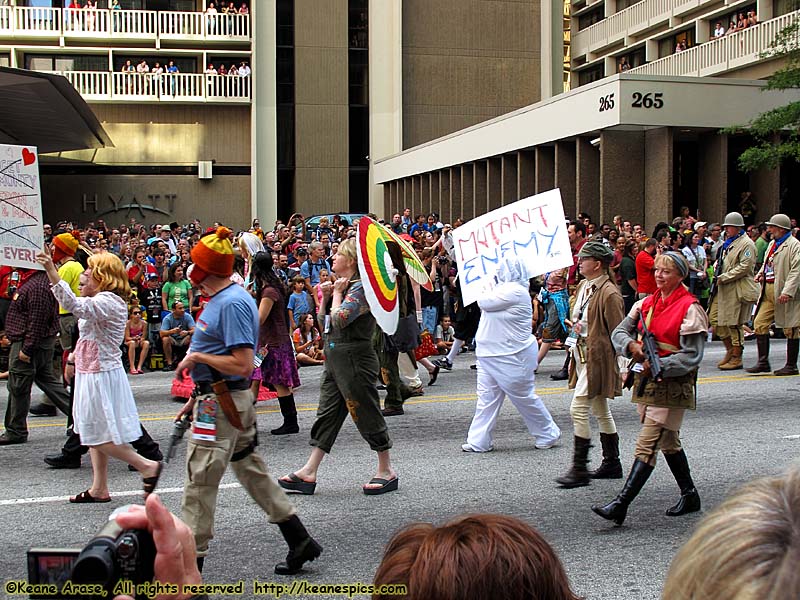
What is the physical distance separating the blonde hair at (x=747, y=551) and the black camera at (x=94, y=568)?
1.05m

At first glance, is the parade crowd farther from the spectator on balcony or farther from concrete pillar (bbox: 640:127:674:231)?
the spectator on balcony

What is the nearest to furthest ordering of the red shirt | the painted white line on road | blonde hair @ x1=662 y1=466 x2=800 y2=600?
blonde hair @ x1=662 y1=466 x2=800 y2=600
the painted white line on road
the red shirt

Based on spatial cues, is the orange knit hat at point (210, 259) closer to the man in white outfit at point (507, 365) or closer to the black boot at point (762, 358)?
the man in white outfit at point (507, 365)

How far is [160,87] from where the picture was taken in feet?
130

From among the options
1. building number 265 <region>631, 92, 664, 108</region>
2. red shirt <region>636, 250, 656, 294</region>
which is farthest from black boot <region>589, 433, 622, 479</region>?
building number 265 <region>631, 92, 664, 108</region>

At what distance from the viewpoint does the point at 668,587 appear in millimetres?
1375

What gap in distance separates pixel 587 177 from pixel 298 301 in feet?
40.6

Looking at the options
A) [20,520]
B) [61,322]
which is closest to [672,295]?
[20,520]

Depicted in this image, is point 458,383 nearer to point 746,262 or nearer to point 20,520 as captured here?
point 746,262

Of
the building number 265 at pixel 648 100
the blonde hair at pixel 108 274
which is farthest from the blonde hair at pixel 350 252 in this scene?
the building number 265 at pixel 648 100

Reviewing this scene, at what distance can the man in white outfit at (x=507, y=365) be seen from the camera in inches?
320

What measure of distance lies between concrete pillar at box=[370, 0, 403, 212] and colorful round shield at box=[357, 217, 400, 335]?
34500 millimetres

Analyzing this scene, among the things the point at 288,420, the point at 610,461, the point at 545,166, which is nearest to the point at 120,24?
the point at 545,166

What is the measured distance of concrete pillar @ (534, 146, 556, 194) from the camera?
90.2 ft
